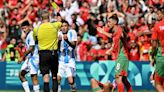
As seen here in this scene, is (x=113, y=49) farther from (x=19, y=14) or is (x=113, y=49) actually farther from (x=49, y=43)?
(x=19, y=14)

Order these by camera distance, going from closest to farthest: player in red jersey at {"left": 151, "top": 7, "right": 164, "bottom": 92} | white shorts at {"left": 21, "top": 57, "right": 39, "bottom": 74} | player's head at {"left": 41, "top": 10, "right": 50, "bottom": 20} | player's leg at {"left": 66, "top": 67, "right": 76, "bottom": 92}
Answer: player in red jersey at {"left": 151, "top": 7, "right": 164, "bottom": 92}
player's head at {"left": 41, "top": 10, "right": 50, "bottom": 20}
white shorts at {"left": 21, "top": 57, "right": 39, "bottom": 74}
player's leg at {"left": 66, "top": 67, "right": 76, "bottom": 92}

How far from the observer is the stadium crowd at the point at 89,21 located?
25.6 m

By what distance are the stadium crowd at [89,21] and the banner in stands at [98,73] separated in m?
0.38

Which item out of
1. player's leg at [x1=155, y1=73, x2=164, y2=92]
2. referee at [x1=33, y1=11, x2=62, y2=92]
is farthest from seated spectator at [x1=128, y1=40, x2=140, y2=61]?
player's leg at [x1=155, y1=73, x2=164, y2=92]

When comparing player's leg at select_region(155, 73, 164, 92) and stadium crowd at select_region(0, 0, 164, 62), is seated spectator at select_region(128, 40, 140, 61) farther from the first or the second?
player's leg at select_region(155, 73, 164, 92)

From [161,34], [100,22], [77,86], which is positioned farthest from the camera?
[100,22]

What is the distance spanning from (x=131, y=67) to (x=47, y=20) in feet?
25.1

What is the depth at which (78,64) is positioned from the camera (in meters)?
25.1

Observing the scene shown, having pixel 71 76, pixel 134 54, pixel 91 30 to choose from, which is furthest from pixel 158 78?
pixel 91 30

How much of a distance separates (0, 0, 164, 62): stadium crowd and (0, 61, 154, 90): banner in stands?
38 centimetres

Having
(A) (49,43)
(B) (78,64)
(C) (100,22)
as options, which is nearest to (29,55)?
(A) (49,43)

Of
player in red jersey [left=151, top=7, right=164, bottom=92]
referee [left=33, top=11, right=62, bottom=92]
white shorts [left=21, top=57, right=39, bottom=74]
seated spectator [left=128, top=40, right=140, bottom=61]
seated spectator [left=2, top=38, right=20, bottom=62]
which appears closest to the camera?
player in red jersey [left=151, top=7, right=164, bottom=92]

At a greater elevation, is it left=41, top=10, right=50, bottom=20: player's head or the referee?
left=41, top=10, right=50, bottom=20: player's head

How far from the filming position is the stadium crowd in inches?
1008
